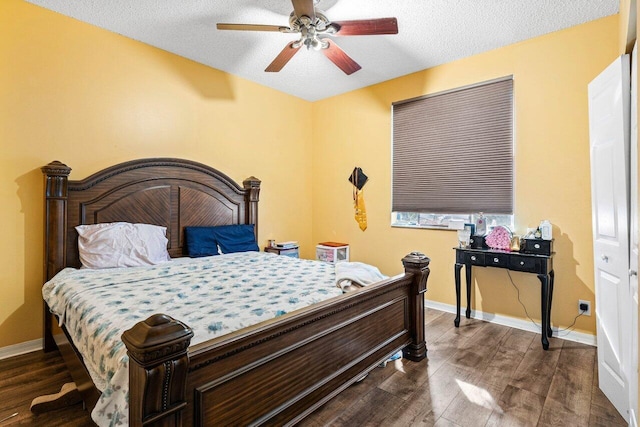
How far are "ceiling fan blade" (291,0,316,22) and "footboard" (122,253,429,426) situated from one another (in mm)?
1934

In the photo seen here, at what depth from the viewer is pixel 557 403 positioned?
1.97 meters

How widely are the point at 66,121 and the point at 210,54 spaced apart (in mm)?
1542

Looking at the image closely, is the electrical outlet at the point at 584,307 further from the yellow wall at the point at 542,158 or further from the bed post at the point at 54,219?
the bed post at the point at 54,219

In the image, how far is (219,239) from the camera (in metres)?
3.59

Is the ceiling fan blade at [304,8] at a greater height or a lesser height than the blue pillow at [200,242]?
greater

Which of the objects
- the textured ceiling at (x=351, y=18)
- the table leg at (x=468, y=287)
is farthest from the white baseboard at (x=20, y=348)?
the table leg at (x=468, y=287)

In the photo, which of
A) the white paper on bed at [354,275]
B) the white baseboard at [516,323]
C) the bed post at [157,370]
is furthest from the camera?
the white baseboard at [516,323]

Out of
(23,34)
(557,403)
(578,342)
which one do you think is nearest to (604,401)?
(557,403)

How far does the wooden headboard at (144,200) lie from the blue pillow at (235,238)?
162 mm

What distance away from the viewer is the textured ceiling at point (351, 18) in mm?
2658

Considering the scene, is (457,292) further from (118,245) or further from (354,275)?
(118,245)

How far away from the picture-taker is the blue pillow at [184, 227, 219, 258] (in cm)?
342

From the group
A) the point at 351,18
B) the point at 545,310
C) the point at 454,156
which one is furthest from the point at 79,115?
the point at 545,310

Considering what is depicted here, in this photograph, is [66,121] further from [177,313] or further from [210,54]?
[177,313]
